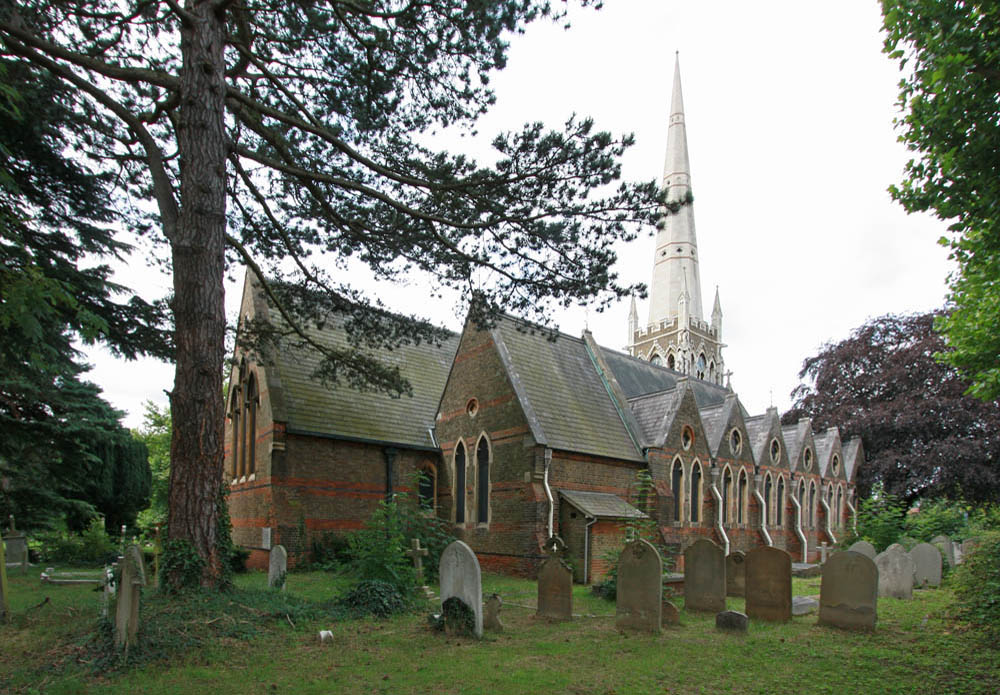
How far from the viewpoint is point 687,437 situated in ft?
73.8

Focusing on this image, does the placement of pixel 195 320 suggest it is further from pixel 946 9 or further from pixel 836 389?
pixel 836 389

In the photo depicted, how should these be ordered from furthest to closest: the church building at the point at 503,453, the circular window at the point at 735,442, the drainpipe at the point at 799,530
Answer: the drainpipe at the point at 799,530 < the circular window at the point at 735,442 < the church building at the point at 503,453

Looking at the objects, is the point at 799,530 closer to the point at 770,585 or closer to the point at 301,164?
Answer: the point at 770,585

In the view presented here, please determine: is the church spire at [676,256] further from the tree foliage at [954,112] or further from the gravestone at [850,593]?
the gravestone at [850,593]

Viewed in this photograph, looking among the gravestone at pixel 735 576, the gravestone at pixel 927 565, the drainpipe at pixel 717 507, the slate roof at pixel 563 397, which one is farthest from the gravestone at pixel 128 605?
the drainpipe at pixel 717 507

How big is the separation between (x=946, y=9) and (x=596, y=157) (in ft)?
16.9

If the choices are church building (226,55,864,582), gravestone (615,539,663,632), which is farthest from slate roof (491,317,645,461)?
gravestone (615,539,663,632)

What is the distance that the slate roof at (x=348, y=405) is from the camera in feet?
65.1

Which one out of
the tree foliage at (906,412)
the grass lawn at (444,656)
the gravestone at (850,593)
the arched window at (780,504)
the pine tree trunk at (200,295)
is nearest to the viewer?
the grass lawn at (444,656)

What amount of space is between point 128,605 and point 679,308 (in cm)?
4711

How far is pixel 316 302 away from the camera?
13.2 meters

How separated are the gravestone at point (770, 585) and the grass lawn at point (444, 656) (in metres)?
0.35

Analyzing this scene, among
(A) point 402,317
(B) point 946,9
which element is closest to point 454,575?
(A) point 402,317

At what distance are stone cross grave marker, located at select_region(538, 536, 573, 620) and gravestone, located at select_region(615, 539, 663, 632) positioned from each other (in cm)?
104
